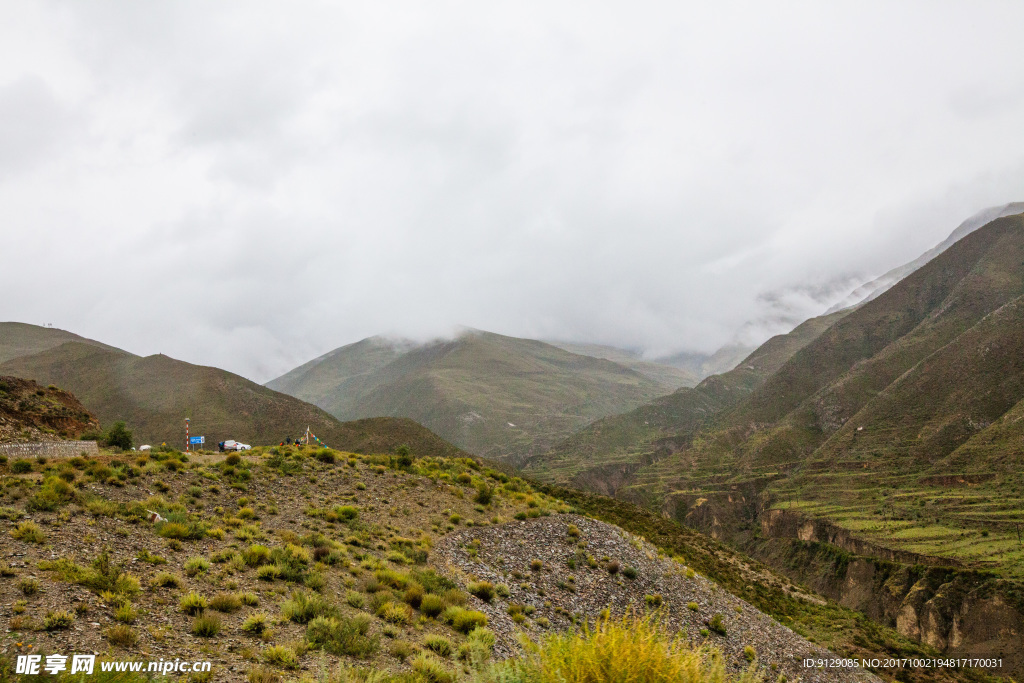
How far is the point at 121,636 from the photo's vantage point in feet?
27.3

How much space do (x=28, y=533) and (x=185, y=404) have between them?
360ft

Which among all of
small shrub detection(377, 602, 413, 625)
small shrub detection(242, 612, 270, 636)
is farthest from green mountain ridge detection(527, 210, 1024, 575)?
small shrub detection(242, 612, 270, 636)

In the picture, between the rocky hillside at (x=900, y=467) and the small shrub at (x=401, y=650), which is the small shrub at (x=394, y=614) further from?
the rocky hillside at (x=900, y=467)

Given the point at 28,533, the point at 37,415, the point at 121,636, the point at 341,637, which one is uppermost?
the point at 37,415

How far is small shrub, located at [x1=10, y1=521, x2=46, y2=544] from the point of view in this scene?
37.9ft

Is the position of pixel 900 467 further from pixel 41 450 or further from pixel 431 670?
pixel 41 450

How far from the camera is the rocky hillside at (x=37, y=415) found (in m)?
29.5

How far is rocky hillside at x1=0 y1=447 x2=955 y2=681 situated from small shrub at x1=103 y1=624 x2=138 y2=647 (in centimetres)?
3

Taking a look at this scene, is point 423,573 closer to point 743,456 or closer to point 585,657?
point 585,657

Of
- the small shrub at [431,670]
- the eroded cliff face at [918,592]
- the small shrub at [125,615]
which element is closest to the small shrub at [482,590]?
the small shrub at [431,670]

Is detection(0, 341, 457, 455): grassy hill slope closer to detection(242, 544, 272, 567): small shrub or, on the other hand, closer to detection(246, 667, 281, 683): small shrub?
detection(242, 544, 272, 567): small shrub

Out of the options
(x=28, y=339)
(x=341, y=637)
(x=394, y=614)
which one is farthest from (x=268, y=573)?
(x=28, y=339)

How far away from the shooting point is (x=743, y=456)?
15362 cm

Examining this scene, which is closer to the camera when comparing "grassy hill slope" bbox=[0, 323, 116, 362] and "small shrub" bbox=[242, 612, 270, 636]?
→ "small shrub" bbox=[242, 612, 270, 636]
